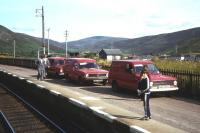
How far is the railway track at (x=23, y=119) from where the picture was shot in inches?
550

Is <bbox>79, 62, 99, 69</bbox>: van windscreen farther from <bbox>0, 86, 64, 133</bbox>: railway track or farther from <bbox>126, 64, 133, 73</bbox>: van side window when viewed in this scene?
<bbox>126, 64, 133, 73</bbox>: van side window

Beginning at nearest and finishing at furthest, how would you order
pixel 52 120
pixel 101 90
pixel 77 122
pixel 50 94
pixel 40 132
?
pixel 40 132 → pixel 77 122 → pixel 52 120 → pixel 50 94 → pixel 101 90

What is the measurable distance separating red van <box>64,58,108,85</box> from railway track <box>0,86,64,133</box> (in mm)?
4724

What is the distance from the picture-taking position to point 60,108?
16906 millimetres

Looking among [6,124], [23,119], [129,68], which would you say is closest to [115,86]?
[129,68]

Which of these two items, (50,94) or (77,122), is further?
(50,94)

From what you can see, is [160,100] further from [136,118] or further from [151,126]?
[151,126]

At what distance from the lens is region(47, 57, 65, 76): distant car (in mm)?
31859

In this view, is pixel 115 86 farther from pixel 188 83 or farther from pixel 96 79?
pixel 188 83

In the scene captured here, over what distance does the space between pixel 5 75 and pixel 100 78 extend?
12.2 m

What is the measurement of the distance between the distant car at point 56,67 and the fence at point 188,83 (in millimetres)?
12255

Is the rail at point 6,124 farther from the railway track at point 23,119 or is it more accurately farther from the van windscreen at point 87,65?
the van windscreen at point 87,65

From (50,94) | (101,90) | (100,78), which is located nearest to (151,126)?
(50,94)

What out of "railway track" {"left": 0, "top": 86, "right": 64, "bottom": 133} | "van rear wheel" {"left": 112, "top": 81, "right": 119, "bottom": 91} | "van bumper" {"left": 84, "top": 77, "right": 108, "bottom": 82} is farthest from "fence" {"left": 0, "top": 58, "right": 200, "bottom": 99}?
"railway track" {"left": 0, "top": 86, "right": 64, "bottom": 133}
